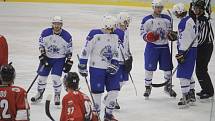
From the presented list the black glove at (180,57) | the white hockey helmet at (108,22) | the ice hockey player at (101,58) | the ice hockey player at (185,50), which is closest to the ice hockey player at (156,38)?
the ice hockey player at (185,50)

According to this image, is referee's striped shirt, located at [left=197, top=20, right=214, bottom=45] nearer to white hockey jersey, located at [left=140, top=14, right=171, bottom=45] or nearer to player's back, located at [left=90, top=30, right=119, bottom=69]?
white hockey jersey, located at [left=140, top=14, right=171, bottom=45]

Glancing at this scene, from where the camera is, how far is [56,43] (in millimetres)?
6078

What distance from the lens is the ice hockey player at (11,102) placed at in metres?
3.58

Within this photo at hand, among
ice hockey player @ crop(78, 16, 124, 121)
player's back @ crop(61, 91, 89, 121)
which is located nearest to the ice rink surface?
ice hockey player @ crop(78, 16, 124, 121)

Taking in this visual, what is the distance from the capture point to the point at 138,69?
8.84 meters

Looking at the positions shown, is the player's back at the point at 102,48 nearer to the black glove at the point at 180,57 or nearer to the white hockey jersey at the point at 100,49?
the white hockey jersey at the point at 100,49

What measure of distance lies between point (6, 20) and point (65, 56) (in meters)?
8.77

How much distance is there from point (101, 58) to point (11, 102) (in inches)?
74.8

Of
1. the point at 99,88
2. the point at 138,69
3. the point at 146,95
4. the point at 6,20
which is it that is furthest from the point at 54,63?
the point at 6,20

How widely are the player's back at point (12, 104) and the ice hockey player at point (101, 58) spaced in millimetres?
1761

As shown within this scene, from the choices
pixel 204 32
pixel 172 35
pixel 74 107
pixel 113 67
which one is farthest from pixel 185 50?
pixel 74 107

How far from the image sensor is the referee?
6457mm

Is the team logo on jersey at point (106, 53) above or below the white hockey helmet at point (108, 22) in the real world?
below

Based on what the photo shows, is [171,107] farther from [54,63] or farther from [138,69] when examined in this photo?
[138,69]
